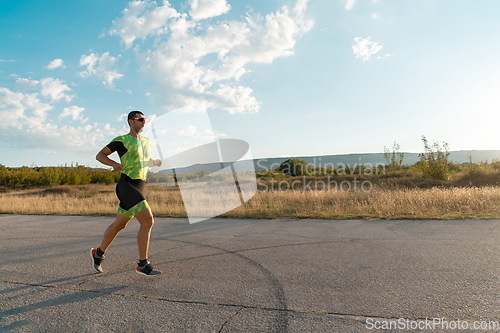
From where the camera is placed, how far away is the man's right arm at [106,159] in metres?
3.88

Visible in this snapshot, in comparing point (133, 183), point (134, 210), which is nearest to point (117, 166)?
point (133, 183)

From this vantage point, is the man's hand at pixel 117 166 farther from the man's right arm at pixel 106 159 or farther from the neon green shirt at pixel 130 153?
the neon green shirt at pixel 130 153

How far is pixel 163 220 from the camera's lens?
948cm

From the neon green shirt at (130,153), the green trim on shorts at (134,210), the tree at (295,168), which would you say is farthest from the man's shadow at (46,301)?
the tree at (295,168)

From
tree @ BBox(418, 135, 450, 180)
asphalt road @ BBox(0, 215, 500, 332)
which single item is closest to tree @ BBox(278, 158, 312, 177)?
tree @ BBox(418, 135, 450, 180)

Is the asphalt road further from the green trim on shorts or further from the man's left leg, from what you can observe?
the green trim on shorts

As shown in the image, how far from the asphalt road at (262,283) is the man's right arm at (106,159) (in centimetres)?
146

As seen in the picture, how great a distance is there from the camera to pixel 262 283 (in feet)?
11.8

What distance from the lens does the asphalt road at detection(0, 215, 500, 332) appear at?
2.68 metres

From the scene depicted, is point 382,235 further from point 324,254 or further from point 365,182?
point 365,182

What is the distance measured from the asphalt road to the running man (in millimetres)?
291

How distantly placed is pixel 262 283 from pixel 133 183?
82.8 inches

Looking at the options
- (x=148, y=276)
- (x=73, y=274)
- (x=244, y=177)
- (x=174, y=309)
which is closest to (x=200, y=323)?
(x=174, y=309)

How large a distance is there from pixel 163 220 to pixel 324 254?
6082 millimetres
